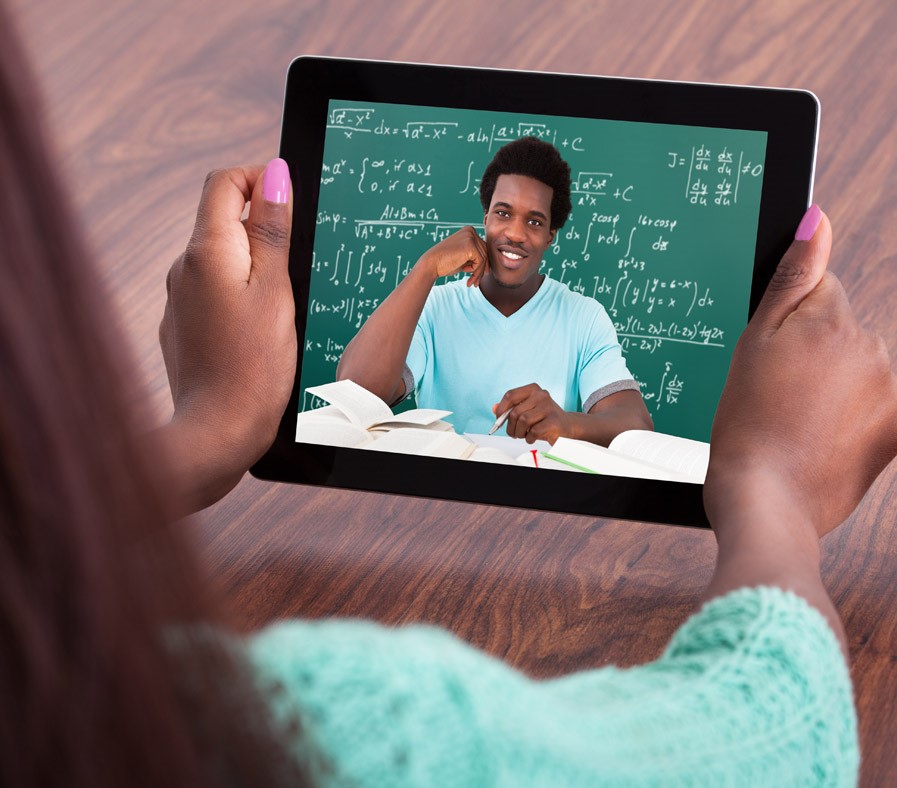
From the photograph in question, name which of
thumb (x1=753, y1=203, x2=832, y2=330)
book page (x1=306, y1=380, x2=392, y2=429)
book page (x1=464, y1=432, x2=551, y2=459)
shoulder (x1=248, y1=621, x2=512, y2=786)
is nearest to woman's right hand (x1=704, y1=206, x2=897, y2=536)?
thumb (x1=753, y1=203, x2=832, y2=330)

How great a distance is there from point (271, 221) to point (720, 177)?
288mm

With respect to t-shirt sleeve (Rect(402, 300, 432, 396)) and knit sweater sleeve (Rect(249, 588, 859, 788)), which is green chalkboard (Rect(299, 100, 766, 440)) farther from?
knit sweater sleeve (Rect(249, 588, 859, 788))

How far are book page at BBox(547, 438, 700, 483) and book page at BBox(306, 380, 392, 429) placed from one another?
0.11 metres

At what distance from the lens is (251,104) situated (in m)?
0.96

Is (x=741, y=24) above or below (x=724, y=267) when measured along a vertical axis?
above

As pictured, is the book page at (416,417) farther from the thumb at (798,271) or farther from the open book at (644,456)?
the thumb at (798,271)

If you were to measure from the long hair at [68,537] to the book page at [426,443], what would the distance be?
1.37ft

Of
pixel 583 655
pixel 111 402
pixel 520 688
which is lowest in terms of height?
pixel 583 655

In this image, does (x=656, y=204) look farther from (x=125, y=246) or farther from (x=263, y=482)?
(x=125, y=246)

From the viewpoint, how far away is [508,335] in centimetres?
64

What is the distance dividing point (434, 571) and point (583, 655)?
11cm

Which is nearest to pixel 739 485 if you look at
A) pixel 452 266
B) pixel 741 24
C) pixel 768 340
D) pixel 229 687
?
pixel 768 340

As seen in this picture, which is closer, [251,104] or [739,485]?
[739,485]

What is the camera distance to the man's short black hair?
630 millimetres
